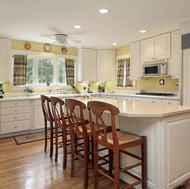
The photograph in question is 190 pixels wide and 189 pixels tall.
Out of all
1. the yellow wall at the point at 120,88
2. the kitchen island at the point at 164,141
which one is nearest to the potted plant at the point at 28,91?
the yellow wall at the point at 120,88

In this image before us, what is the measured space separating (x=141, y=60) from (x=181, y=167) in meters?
3.35

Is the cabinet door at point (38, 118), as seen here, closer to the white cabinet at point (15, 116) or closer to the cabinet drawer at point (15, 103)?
the white cabinet at point (15, 116)

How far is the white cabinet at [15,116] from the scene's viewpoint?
4.00m

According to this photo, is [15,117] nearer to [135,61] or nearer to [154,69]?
[135,61]

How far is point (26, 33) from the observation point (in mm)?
4242

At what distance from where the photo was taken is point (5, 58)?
4.33 meters

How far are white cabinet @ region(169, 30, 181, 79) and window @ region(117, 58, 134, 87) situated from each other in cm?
174

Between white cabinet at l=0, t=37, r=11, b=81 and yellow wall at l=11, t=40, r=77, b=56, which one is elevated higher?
yellow wall at l=11, t=40, r=77, b=56

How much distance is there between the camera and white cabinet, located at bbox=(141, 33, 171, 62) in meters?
4.14

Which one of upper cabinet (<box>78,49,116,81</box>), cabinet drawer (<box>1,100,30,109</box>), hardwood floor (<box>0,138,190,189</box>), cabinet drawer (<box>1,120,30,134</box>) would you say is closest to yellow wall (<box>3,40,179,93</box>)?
upper cabinet (<box>78,49,116,81</box>)

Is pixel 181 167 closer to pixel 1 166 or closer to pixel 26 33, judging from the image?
pixel 1 166

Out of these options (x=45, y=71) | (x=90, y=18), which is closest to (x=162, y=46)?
(x=90, y=18)

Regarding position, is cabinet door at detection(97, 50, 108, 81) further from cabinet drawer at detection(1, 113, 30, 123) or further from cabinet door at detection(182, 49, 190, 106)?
cabinet door at detection(182, 49, 190, 106)

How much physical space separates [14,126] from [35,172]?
2.04m
